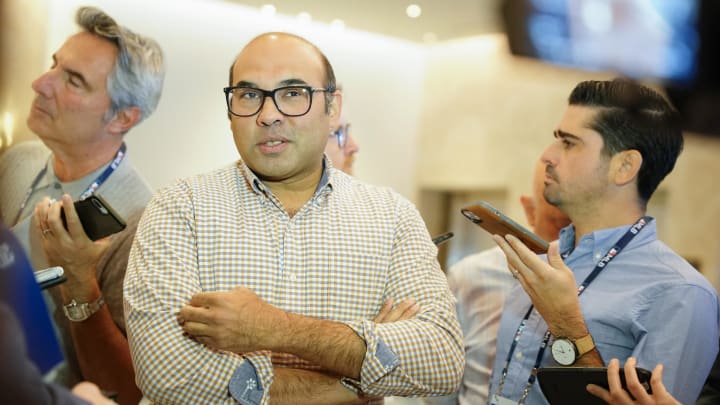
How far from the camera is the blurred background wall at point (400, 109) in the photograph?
2.57 metres

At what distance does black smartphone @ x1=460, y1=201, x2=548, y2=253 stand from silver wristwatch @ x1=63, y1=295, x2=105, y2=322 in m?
1.14

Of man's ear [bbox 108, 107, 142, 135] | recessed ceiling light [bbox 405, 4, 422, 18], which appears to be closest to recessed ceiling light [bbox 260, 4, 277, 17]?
recessed ceiling light [bbox 405, 4, 422, 18]

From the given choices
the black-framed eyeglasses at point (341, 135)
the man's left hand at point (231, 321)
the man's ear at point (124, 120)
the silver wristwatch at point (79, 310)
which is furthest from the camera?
the black-framed eyeglasses at point (341, 135)

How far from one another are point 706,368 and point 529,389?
1.64 feet

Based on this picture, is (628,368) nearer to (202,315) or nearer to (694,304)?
(694,304)

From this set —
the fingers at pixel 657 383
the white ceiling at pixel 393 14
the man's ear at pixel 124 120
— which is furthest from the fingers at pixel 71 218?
the white ceiling at pixel 393 14

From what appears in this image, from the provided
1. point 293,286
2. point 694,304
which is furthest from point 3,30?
point 694,304

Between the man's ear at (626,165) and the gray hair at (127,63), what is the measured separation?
1556 millimetres

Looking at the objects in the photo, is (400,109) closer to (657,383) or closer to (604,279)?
(604,279)

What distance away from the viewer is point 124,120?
2.47m

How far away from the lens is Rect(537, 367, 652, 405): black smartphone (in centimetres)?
180

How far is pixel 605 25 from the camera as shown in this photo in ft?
1.59

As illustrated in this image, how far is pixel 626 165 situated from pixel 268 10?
2972 millimetres

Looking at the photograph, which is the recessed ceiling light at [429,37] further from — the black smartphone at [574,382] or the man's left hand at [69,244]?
the black smartphone at [574,382]
